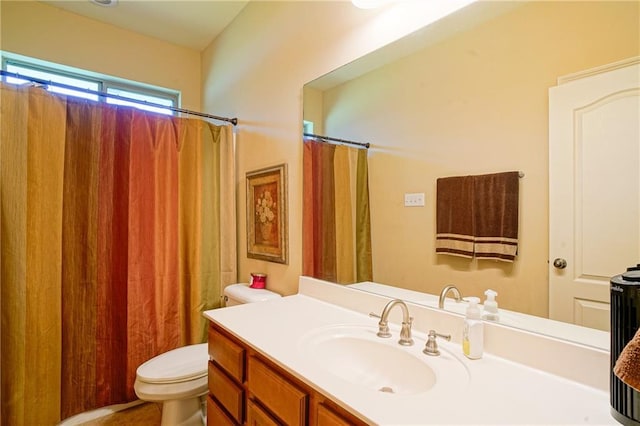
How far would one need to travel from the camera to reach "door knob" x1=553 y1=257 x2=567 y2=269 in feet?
2.85

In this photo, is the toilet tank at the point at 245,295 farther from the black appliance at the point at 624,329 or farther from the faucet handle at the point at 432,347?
the black appliance at the point at 624,329

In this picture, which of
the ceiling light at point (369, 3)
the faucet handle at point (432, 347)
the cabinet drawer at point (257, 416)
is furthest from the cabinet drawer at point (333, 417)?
the ceiling light at point (369, 3)

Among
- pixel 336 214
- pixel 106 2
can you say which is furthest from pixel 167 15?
pixel 336 214

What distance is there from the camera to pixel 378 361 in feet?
3.46

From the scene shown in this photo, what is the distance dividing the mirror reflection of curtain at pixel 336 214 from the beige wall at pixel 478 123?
7cm

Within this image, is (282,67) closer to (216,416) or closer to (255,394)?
(255,394)

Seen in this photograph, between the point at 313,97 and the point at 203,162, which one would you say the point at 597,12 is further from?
the point at 203,162

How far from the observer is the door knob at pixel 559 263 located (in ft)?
2.85

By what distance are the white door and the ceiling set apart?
2.16 m

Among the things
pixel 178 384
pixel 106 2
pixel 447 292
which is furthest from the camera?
pixel 106 2

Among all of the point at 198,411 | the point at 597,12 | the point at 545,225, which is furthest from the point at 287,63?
the point at 198,411

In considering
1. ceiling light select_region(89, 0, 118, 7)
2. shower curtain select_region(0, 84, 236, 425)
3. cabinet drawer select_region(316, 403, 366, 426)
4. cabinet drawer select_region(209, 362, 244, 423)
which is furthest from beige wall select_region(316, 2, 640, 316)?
ceiling light select_region(89, 0, 118, 7)

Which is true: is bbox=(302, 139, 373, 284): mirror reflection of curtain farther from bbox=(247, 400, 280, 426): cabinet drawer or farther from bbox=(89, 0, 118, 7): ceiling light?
bbox=(89, 0, 118, 7): ceiling light

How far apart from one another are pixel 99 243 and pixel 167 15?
169 centimetres
